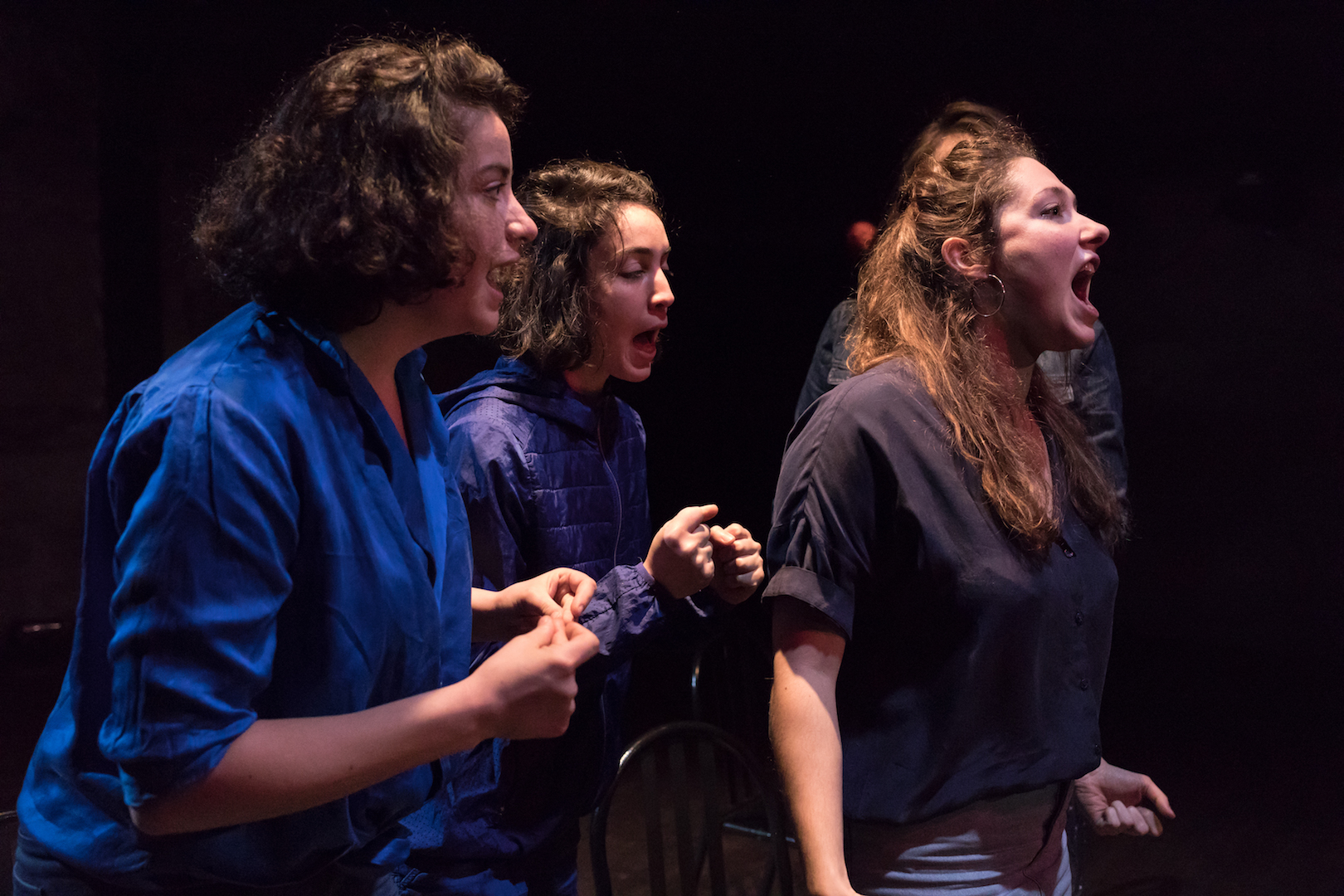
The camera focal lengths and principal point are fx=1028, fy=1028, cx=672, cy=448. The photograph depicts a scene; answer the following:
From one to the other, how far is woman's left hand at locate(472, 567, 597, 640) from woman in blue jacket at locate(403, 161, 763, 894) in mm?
157

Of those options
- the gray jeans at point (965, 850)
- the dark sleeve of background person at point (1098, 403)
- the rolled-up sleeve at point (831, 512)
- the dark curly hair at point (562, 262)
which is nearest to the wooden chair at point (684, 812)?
the gray jeans at point (965, 850)

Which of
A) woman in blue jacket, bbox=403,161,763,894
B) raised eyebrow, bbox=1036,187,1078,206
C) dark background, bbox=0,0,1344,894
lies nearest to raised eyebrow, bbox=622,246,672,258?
woman in blue jacket, bbox=403,161,763,894

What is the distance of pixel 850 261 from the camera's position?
6.01 meters

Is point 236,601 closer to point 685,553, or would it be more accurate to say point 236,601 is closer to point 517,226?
point 517,226

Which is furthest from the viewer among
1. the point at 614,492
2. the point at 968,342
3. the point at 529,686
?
the point at 614,492

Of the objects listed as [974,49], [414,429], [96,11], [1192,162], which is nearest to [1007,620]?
[414,429]

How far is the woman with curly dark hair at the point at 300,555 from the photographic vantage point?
788 millimetres

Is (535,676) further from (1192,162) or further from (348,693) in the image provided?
(1192,162)

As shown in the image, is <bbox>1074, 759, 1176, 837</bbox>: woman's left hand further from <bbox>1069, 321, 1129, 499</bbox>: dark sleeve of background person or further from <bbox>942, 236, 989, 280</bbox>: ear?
<bbox>1069, 321, 1129, 499</bbox>: dark sleeve of background person

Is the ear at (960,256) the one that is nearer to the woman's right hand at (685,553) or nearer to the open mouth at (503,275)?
the woman's right hand at (685,553)

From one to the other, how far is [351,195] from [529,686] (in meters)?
0.47

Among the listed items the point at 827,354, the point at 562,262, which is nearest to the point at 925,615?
the point at 562,262

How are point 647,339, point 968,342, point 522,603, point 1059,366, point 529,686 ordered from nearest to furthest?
point 529,686 < point 522,603 < point 968,342 < point 647,339 < point 1059,366

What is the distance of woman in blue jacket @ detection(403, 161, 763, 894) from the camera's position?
4.85 feet
